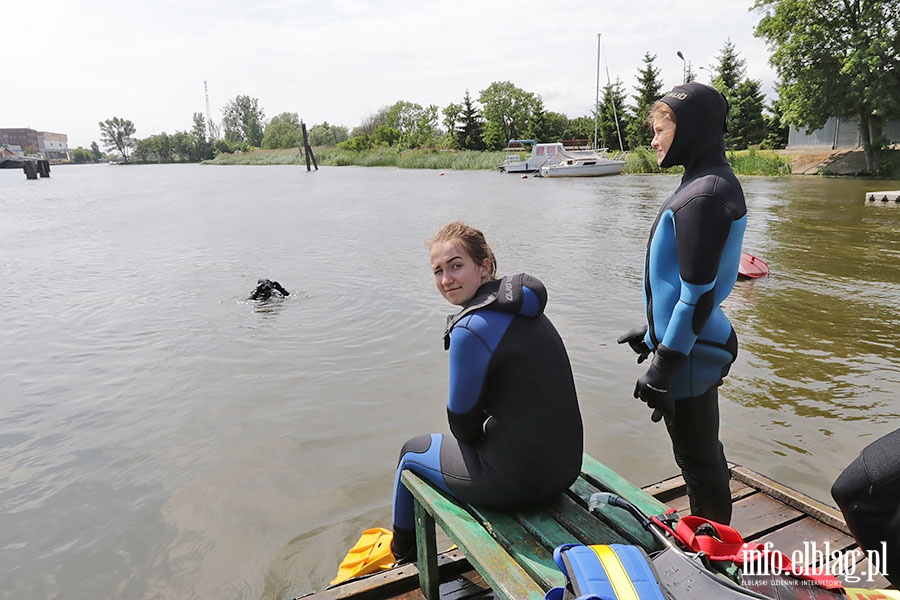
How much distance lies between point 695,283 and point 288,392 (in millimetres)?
4336

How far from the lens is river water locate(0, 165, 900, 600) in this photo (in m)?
3.63

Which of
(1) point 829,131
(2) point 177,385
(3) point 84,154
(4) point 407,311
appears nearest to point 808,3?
(1) point 829,131

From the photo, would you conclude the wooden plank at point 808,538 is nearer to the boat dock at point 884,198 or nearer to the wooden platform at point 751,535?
the wooden platform at point 751,535

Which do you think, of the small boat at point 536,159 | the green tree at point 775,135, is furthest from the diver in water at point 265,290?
the green tree at point 775,135

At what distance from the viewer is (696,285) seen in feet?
7.36

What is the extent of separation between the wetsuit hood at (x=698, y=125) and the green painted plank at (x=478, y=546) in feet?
5.29

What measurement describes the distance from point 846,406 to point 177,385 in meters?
6.05

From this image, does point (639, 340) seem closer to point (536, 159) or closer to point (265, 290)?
point (265, 290)

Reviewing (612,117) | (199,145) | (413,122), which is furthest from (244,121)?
(612,117)

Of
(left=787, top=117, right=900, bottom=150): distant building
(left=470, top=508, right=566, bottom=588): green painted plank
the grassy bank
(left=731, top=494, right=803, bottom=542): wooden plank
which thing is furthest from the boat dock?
(left=470, top=508, right=566, bottom=588): green painted plank

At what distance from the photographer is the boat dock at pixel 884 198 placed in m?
17.9

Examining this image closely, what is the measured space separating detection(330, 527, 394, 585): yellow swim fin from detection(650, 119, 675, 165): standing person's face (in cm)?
211

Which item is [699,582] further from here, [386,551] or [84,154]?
[84,154]

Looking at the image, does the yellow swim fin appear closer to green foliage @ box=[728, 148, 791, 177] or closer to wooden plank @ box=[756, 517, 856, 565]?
wooden plank @ box=[756, 517, 856, 565]
